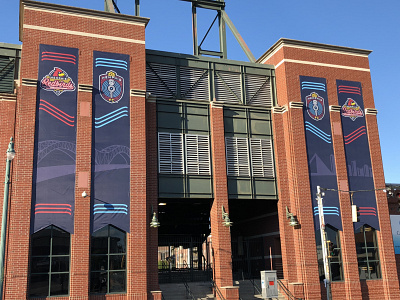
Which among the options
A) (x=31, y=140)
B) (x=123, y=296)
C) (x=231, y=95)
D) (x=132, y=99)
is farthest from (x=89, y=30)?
(x=123, y=296)

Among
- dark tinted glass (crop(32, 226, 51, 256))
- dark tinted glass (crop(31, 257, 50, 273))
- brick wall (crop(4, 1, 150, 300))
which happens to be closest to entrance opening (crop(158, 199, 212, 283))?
brick wall (crop(4, 1, 150, 300))

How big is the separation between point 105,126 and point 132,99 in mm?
2300

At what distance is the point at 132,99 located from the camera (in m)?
27.2

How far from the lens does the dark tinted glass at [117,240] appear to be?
2502cm

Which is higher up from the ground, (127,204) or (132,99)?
(132,99)

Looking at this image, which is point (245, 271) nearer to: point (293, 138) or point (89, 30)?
point (293, 138)

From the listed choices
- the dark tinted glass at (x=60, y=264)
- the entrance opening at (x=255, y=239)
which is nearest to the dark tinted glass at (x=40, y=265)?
the dark tinted glass at (x=60, y=264)

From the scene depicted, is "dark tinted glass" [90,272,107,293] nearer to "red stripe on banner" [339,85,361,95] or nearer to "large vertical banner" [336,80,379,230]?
"large vertical banner" [336,80,379,230]

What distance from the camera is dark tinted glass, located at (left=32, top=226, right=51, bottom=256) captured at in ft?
77.8

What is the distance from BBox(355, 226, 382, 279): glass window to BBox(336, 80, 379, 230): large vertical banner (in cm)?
58

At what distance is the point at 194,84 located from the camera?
29969mm

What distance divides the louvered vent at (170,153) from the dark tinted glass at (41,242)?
7.33 metres

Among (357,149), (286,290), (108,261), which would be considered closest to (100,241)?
(108,261)

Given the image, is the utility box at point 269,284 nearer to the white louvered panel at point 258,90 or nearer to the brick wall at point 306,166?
the brick wall at point 306,166
